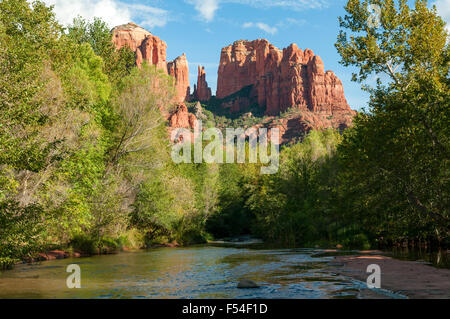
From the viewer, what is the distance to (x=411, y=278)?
50.0 feet

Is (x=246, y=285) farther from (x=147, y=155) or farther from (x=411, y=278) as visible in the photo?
(x=147, y=155)

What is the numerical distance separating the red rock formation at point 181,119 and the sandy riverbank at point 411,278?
477 feet

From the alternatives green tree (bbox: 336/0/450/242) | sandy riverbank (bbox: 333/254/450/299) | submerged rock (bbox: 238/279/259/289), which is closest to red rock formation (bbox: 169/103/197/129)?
green tree (bbox: 336/0/450/242)

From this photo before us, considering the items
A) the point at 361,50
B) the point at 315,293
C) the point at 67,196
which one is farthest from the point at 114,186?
the point at 315,293

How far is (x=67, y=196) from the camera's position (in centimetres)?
2036

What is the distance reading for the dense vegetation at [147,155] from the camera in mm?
18484

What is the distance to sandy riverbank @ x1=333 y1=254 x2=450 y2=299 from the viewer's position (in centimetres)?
1217

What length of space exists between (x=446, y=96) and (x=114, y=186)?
79.6ft

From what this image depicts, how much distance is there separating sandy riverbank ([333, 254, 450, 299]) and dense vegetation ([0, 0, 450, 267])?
419 cm

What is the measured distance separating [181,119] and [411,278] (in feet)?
506

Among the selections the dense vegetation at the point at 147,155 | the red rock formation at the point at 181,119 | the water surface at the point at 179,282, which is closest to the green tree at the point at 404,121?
the dense vegetation at the point at 147,155

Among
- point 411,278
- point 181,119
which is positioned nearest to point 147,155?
point 411,278
